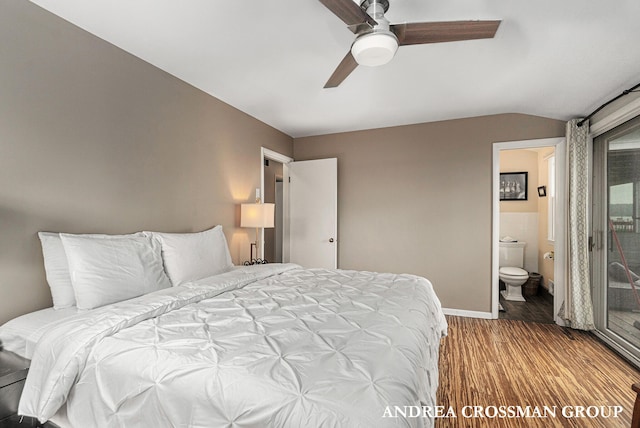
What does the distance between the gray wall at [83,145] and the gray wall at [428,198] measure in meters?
2.11

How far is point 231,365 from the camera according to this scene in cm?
106

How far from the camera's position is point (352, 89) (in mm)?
3105

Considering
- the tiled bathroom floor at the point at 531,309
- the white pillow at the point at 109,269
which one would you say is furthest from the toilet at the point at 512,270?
the white pillow at the point at 109,269

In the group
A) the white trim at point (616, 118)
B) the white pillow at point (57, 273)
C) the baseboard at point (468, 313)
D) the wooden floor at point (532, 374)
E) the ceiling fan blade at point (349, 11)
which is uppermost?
the ceiling fan blade at point (349, 11)

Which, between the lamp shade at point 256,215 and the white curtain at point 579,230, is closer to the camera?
the white curtain at point 579,230

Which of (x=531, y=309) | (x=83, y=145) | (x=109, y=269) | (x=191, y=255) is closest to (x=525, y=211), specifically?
(x=531, y=309)

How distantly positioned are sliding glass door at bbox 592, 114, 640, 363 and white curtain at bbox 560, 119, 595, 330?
85mm

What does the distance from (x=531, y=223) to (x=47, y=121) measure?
20.9 feet

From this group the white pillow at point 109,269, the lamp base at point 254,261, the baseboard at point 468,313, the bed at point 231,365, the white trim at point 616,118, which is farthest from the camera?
the baseboard at point 468,313

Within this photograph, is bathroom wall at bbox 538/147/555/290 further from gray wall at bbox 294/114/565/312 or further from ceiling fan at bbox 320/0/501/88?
ceiling fan at bbox 320/0/501/88

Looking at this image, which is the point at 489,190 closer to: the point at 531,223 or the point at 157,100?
the point at 531,223

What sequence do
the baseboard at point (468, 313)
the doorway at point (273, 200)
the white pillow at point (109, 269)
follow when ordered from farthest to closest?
1. the doorway at point (273, 200)
2. the baseboard at point (468, 313)
3. the white pillow at point (109, 269)

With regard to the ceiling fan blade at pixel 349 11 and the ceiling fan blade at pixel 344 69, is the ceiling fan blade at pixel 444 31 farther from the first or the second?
the ceiling fan blade at pixel 344 69

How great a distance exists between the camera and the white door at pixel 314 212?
4.45 meters
